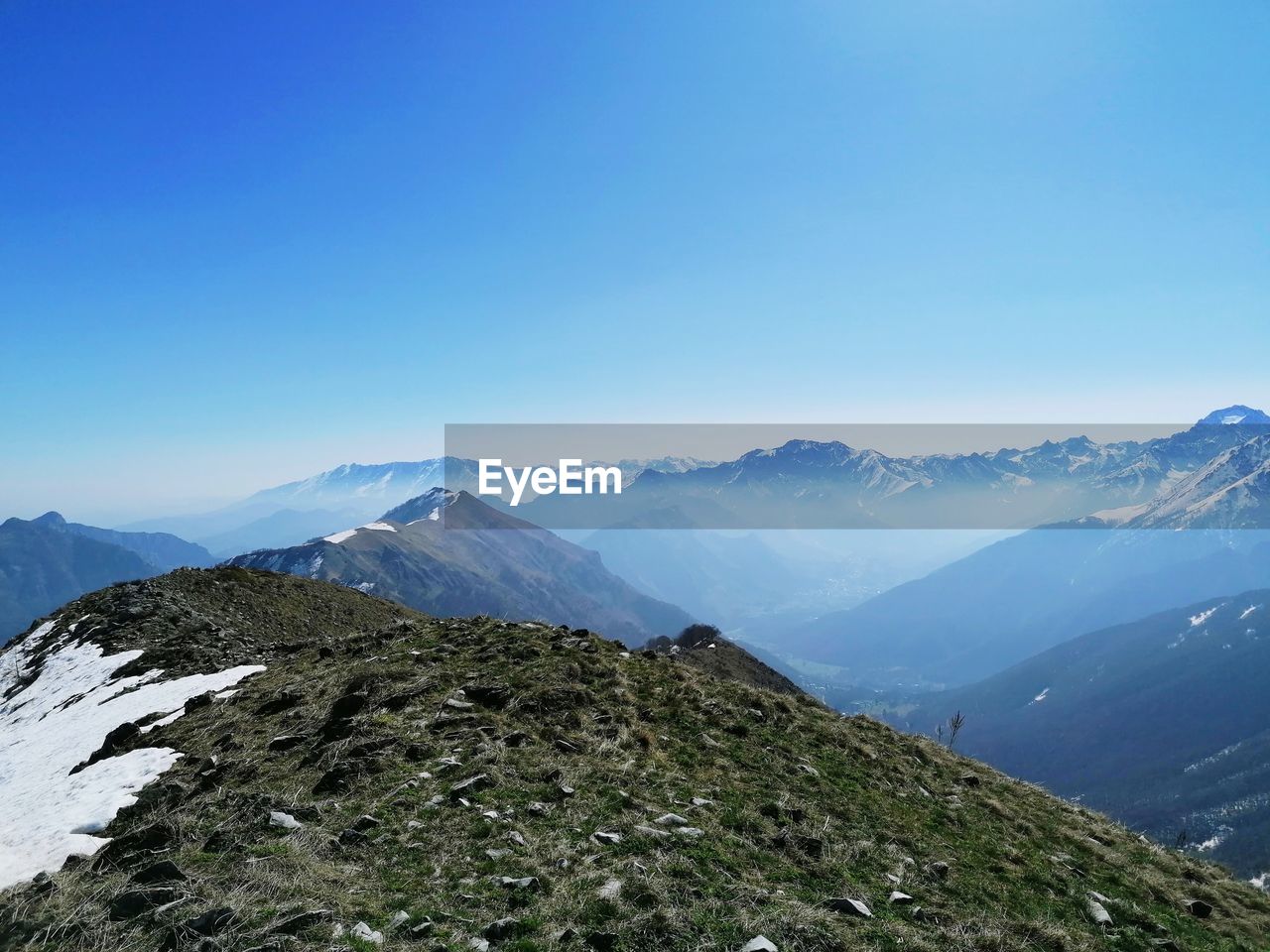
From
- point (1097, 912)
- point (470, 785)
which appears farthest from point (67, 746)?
point (1097, 912)

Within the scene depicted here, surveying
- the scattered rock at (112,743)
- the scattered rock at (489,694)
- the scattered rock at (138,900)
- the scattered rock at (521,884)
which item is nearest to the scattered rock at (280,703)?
the scattered rock at (112,743)

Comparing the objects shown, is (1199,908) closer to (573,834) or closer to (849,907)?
(849,907)

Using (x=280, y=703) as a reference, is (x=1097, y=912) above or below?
below

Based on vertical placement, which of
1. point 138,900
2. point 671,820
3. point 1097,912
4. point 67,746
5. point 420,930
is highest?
point 138,900

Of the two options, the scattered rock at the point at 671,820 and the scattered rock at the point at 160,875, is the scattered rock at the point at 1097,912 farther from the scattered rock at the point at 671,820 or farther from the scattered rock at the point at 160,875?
the scattered rock at the point at 160,875

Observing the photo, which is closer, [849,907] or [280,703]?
[849,907]

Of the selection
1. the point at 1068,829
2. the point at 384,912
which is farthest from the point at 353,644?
the point at 1068,829
